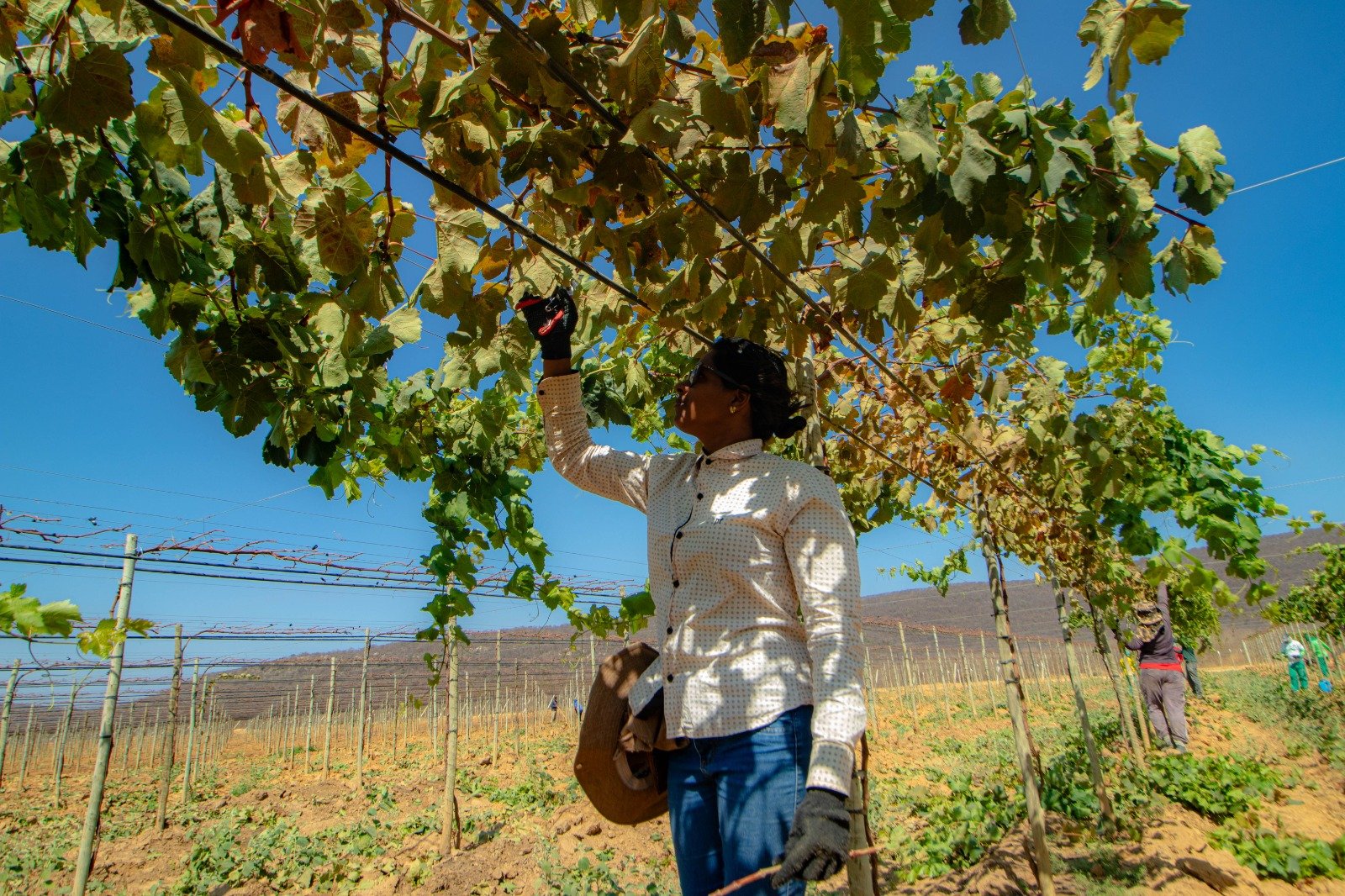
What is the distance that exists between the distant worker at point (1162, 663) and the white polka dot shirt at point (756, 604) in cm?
730

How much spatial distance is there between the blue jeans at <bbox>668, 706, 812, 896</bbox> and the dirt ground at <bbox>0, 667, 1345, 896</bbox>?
347 centimetres

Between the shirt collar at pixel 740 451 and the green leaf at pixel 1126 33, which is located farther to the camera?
the shirt collar at pixel 740 451

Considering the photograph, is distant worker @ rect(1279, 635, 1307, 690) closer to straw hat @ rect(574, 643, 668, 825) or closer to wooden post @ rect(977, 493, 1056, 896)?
wooden post @ rect(977, 493, 1056, 896)

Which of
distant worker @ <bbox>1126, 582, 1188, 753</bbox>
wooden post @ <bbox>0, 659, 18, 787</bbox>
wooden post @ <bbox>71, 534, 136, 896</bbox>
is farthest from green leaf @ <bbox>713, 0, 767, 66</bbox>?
wooden post @ <bbox>0, 659, 18, 787</bbox>

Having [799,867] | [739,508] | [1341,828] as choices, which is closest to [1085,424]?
[739,508]

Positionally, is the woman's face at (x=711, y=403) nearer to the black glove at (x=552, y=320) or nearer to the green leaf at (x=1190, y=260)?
the black glove at (x=552, y=320)

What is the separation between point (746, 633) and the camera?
1.49m

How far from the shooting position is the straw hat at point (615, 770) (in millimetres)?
1574

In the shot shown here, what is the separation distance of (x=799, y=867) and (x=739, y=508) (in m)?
0.68

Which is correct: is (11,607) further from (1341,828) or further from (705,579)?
(1341,828)

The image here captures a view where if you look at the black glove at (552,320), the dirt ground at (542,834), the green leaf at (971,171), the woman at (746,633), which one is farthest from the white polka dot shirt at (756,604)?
the dirt ground at (542,834)

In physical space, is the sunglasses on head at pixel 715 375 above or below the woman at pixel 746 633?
above

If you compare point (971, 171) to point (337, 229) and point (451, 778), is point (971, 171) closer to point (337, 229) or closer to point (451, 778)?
point (337, 229)

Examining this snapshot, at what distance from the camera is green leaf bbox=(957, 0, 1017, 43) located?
1319mm
